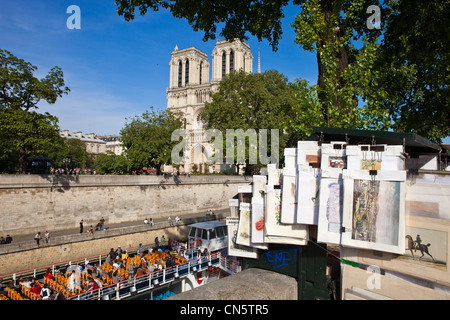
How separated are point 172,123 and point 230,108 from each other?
Answer: 701 centimetres

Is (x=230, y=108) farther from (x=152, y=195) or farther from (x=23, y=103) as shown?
(x=23, y=103)

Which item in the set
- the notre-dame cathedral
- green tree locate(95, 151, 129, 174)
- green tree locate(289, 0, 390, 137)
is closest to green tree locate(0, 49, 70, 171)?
green tree locate(95, 151, 129, 174)

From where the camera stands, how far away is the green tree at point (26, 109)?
16938mm

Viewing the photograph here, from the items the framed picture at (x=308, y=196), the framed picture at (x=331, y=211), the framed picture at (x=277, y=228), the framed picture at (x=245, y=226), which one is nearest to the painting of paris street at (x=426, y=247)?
the framed picture at (x=331, y=211)

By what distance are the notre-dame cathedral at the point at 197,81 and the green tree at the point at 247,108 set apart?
2956cm

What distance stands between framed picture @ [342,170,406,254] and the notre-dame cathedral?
62152mm

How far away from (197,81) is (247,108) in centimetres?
4433

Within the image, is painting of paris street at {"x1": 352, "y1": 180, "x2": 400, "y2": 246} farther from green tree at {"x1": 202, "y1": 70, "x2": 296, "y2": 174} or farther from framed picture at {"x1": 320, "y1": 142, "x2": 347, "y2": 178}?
green tree at {"x1": 202, "y1": 70, "x2": 296, "y2": 174}

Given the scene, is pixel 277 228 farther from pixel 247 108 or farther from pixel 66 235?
pixel 247 108

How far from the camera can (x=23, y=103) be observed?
17984mm

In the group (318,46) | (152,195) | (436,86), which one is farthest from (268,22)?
(152,195)

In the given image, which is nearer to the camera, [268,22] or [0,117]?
[268,22]

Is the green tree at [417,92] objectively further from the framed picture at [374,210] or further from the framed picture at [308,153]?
the framed picture at [374,210]
